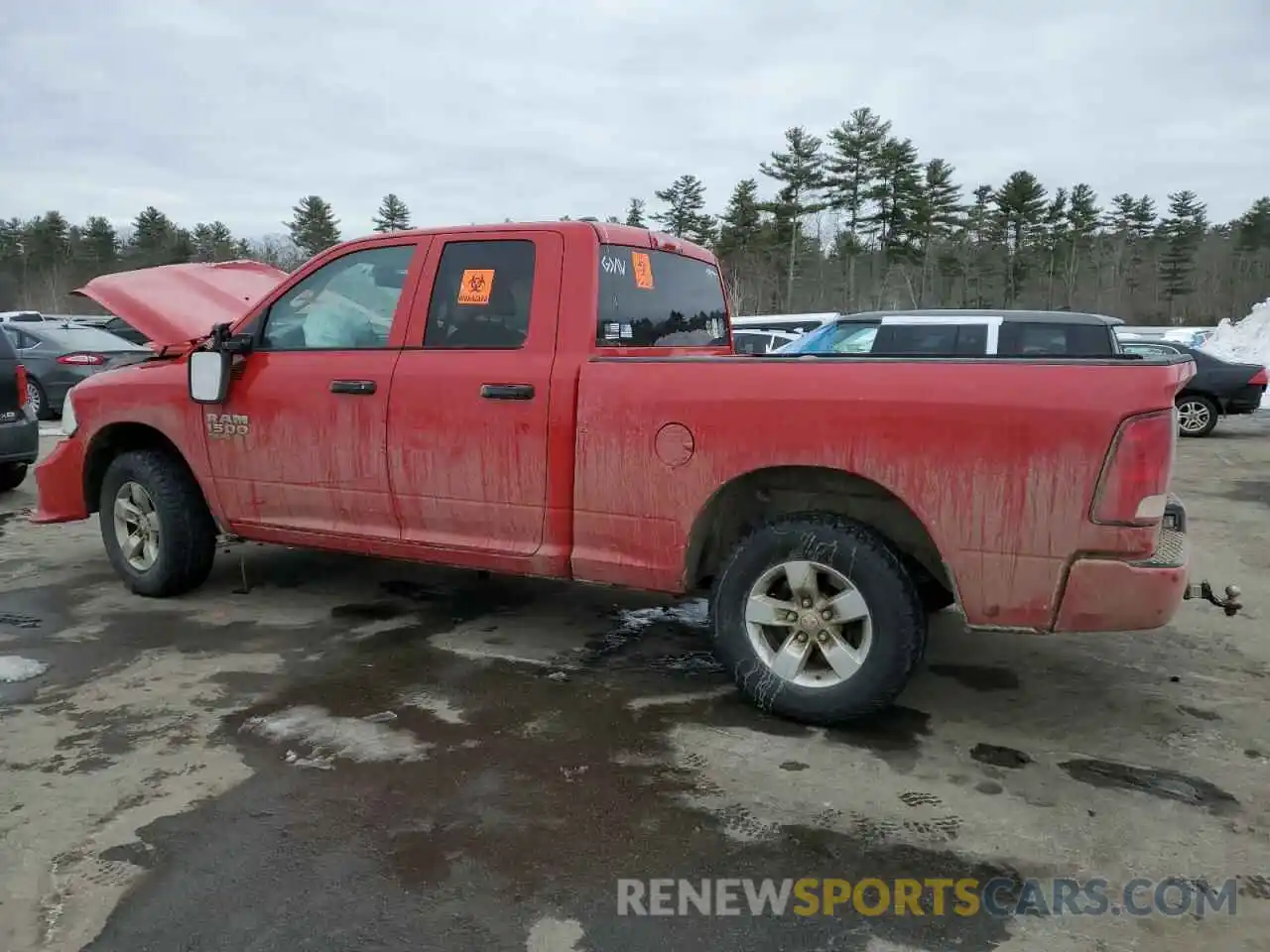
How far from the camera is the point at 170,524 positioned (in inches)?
194

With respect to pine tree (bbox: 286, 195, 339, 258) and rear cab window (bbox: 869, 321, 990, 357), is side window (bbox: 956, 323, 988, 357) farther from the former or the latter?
pine tree (bbox: 286, 195, 339, 258)

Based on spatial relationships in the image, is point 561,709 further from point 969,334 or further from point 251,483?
point 969,334

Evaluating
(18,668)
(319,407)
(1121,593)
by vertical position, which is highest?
(319,407)

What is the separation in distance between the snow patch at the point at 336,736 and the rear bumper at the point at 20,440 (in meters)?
5.92

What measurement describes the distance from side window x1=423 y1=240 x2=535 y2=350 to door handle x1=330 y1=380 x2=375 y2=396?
0.34m

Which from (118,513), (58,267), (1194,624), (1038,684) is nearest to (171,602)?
(118,513)

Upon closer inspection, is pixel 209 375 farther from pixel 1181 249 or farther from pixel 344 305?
pixel 1181 249

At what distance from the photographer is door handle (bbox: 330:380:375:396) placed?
4.25 meters

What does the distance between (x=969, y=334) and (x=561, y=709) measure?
7495 millimetres

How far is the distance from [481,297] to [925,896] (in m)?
2.98

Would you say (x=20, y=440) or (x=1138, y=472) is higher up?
(x=1138, y=472)

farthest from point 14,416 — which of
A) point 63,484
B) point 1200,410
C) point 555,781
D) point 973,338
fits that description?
point 1200,410

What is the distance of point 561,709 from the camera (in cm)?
360

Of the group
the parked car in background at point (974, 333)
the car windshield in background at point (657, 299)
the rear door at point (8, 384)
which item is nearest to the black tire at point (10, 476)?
the rear door at point (8, 384)
